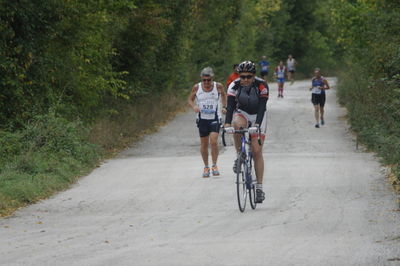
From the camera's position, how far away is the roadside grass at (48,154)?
1311 centimetres

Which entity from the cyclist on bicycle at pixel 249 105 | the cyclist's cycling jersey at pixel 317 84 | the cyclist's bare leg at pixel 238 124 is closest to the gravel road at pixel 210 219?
the cyclist on bicycle at pixel 249 105

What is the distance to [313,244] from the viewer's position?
28.3ft

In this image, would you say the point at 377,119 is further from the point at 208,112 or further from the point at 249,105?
the point at 249,105

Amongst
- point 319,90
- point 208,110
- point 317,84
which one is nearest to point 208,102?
point 208,110

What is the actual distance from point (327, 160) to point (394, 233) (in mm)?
8589

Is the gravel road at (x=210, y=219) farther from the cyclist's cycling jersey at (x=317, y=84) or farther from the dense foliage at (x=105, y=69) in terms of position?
the cyclist's cycling jersey at (x=317, y=84)

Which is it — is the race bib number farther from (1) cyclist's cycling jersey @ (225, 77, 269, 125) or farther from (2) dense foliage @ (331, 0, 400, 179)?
(1) cyclist's cycling jersey @ (225, 77, 269, 125)

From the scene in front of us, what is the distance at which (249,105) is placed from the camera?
11328mm

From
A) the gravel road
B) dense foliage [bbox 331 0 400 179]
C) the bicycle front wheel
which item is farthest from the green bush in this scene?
dense foliage [bbox 331 0 400 179]

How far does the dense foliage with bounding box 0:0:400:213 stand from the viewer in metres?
16.9

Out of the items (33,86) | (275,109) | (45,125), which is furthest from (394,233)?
(275,109)

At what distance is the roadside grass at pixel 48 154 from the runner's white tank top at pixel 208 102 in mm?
2702

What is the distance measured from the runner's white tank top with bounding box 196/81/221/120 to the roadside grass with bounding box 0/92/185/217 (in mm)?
2702

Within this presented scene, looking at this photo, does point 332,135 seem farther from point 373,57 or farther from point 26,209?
point 26,209
